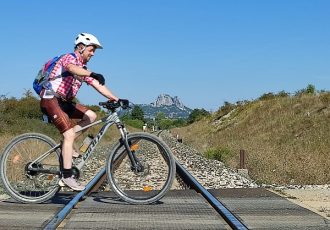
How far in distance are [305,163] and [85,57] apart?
27.4ft

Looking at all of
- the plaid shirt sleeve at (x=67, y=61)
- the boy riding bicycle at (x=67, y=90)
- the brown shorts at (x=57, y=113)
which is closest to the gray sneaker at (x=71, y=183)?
the boy riding bicycle at (x=67, y=90)

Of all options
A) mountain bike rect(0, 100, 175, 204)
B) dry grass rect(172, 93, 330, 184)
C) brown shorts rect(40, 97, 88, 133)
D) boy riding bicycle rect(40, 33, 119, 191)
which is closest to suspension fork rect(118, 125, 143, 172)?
mountain bike rect(0, 100, 175, 204)

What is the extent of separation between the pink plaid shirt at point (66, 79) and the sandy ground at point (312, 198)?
3.18 metres

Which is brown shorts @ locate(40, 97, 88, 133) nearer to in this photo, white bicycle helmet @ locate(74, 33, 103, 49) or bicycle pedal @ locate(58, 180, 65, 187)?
bicycle pedal @ locate(58, 180, 65, 187)

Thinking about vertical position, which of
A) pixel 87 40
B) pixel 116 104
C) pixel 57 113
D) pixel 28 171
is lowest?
pixel 28 171

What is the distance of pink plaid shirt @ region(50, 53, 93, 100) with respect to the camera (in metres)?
7.39

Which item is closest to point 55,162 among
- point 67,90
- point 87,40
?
point 67,90

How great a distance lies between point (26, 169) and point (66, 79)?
4.32 ft

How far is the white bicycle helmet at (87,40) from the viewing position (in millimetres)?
7434

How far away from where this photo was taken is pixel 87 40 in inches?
293

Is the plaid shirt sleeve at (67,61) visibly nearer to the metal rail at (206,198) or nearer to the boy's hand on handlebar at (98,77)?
the boy's hand on handlebar at (98,77)

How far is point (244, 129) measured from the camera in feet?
171

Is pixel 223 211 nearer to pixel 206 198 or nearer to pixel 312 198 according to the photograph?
pixel 206 198

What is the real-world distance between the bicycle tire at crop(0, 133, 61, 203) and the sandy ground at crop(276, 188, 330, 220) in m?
3.21
